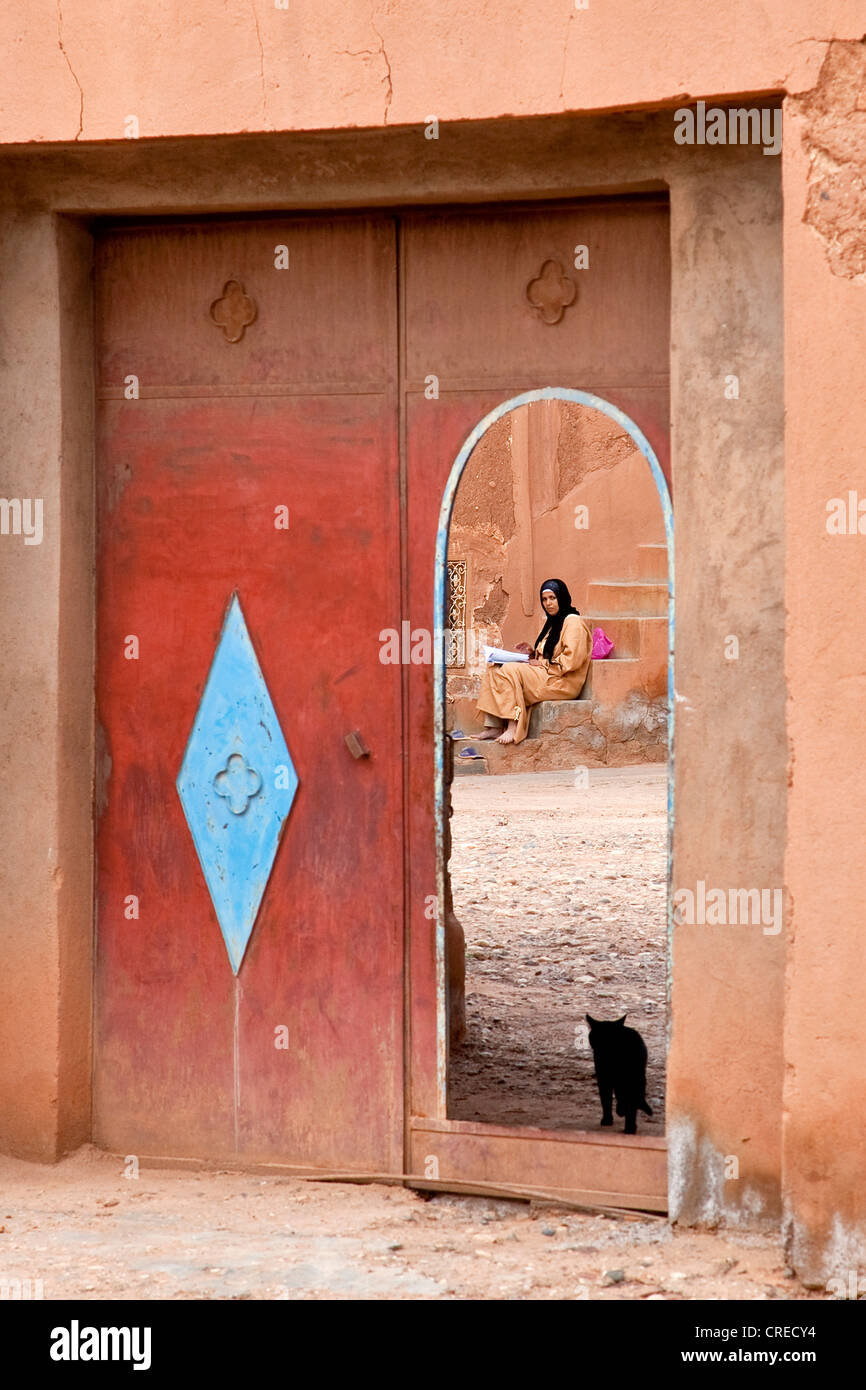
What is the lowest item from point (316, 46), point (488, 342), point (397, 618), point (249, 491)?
point (397, 618)

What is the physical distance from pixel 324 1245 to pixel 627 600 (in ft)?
37.9

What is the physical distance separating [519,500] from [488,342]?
511 inches

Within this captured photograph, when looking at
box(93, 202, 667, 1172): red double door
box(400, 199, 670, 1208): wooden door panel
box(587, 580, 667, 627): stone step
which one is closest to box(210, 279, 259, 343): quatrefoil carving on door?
box(93, 202, 667, 1172): red double door

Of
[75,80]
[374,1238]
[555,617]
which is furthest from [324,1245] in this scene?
[555,617]

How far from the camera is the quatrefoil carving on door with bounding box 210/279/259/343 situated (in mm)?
4637

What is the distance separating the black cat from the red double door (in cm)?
63

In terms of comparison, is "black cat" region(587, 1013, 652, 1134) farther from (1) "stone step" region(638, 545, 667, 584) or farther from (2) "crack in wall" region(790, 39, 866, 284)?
(1) "stone step" region(638, 545, 667, 584)

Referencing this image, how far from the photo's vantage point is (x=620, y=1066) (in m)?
4.82

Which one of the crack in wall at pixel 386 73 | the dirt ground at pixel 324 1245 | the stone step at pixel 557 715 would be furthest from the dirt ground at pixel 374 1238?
the stone step at pixel 557 715

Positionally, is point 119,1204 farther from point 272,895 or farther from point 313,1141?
→ point 272,895

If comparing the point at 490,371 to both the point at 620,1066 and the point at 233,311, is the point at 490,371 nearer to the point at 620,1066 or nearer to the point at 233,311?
the point at 233,311

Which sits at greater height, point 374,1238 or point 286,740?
point 286,740

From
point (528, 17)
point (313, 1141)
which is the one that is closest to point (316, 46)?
point (528, 17)

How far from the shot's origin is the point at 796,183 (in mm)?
3697
